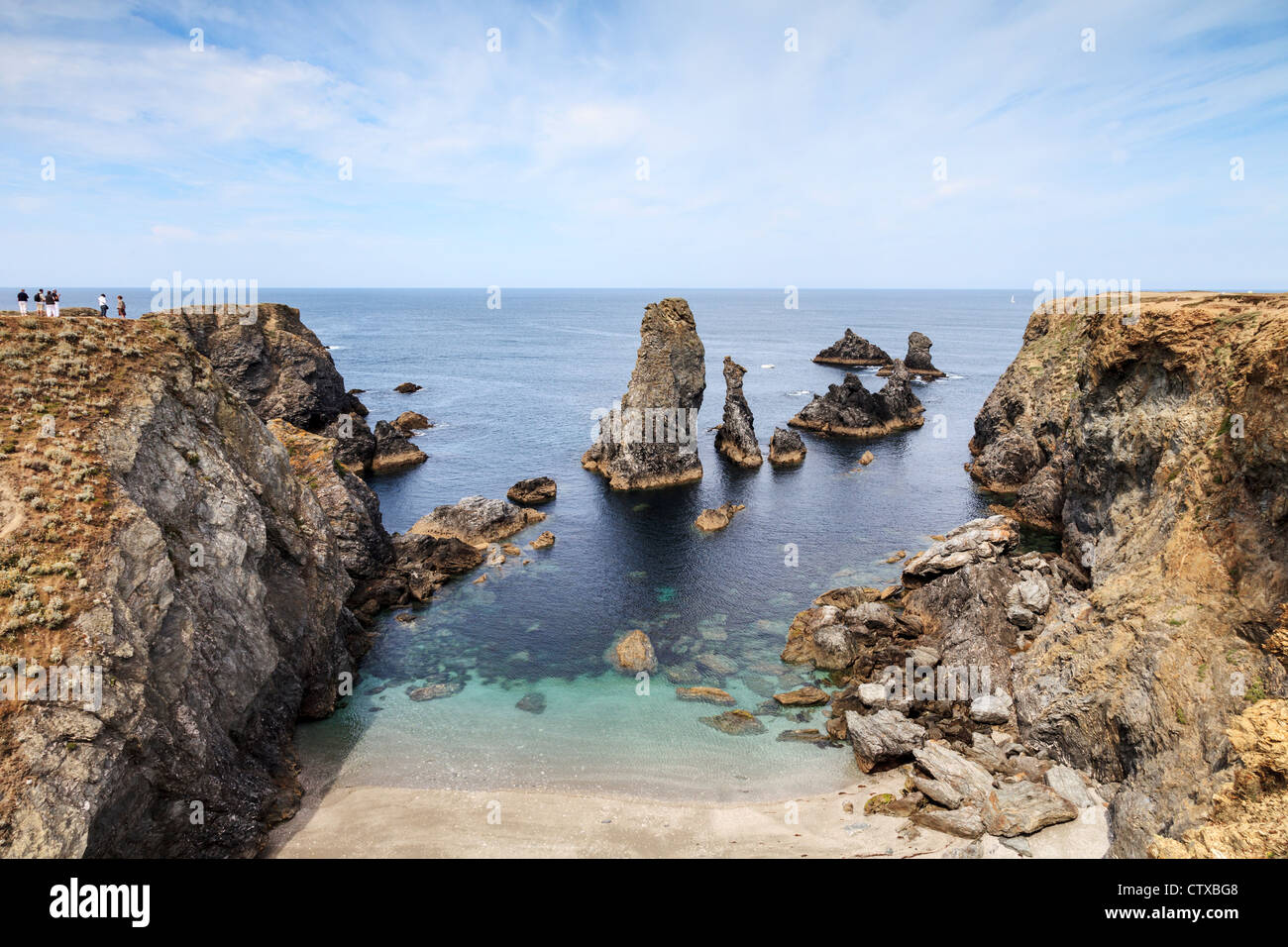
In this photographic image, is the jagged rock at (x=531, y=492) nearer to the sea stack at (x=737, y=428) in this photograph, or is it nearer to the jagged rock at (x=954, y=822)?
the sea stack at (x=737, y=428)

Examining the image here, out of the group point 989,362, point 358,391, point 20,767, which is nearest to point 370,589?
point 20,767

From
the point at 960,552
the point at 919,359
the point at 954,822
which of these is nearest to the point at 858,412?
the point at 960,552

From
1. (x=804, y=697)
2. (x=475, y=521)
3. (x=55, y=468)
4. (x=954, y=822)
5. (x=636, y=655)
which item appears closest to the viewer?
(x=55, y=468)

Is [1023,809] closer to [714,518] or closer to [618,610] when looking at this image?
[618,610]

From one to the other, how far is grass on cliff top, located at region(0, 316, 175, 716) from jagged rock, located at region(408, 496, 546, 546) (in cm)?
3103

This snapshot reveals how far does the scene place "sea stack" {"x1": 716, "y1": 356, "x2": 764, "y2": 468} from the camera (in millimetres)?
81688

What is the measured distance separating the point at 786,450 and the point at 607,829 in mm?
60970

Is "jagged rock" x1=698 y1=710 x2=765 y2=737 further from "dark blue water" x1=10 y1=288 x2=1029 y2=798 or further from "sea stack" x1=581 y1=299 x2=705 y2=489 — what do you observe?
"sea stack" x1=581 y1=299 x2=705 y2=489

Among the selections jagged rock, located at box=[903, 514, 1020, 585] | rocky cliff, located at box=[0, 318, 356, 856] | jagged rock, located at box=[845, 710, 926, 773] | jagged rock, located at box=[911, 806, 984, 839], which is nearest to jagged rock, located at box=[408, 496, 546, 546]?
rocky cliff, located at box=[0, 318, 356, 856]

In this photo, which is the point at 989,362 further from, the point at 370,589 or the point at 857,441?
the point at 370,589

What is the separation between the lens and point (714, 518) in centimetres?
6191

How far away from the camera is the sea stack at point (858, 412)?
96688mm

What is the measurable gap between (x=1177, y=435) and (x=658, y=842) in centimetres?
3094

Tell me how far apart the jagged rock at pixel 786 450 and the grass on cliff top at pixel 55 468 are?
6451 cm
